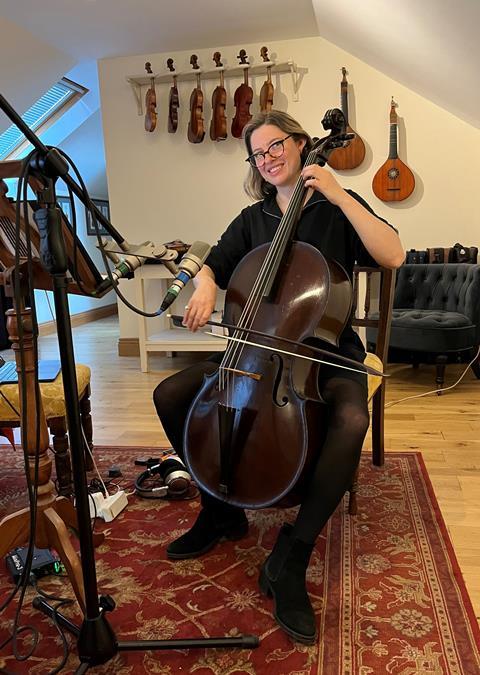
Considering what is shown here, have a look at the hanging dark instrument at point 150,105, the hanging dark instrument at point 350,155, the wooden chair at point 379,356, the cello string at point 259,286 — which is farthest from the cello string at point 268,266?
the hanging dark instrument at point 150,105

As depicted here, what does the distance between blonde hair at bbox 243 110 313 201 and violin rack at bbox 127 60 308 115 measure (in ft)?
7.03

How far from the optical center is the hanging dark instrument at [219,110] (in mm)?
3529

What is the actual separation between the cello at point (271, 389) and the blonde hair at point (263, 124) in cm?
22

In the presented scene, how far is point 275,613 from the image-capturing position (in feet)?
3.98

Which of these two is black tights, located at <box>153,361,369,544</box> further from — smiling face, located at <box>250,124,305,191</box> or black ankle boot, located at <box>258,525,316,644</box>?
smiling face, located at <box>250,124,305,191</box>

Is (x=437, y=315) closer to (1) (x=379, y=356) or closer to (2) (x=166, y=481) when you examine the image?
(1) (x=379, y=356)

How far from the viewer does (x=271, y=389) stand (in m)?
A: 1.24

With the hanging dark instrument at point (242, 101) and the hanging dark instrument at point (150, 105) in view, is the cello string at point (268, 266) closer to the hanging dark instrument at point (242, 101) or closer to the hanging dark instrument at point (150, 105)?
the hanging dark instrument at point (242, 101)

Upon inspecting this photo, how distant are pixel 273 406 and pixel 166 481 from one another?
0.77m

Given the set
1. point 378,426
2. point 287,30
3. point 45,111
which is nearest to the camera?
point 378,426

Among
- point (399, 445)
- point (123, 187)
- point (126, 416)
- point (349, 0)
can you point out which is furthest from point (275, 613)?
point (123, 187)

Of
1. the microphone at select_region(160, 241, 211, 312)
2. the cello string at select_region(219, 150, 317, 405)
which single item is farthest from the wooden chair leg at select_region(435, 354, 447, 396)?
the microphone at select_region(160, 241, 211, 312)

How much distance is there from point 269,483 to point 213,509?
0.36m

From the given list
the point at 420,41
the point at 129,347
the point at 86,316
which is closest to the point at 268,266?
the point at 420,41
